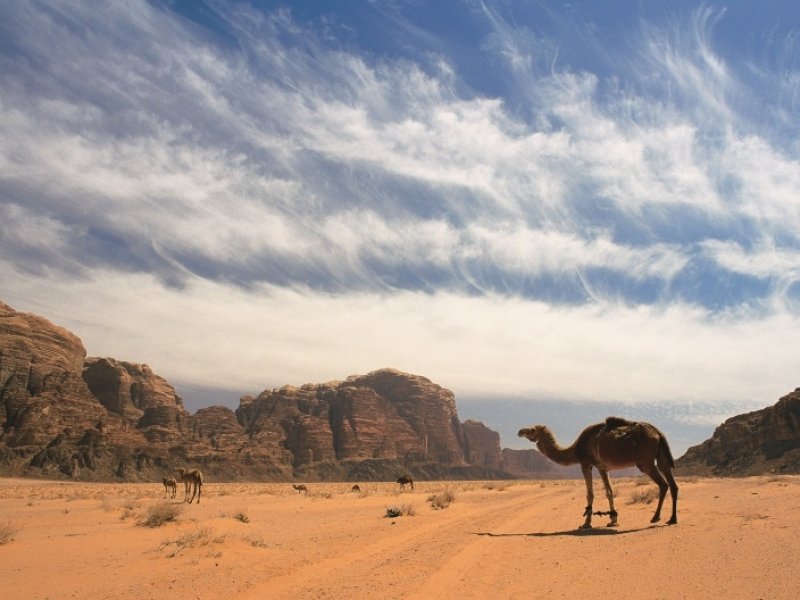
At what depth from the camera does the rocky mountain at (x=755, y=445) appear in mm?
68688

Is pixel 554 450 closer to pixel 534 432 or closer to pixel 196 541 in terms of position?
pixel 534 432

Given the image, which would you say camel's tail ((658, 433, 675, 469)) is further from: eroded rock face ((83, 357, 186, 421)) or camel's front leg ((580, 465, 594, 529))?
eroded rock face ((83, 357, 186, 421))

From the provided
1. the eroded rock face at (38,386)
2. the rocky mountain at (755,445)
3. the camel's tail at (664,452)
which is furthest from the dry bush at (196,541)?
the eroded rock face at (38,386)

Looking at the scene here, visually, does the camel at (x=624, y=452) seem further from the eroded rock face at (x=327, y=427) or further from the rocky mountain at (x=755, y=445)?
the eroded rock face at (x=327, y=427)

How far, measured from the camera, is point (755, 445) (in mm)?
77812

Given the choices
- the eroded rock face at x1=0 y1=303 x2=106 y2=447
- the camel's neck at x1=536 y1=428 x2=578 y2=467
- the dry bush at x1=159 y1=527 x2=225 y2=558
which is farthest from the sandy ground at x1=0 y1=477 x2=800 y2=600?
the eroded rock face at x1=0 y1=303 x2=106 y2=447

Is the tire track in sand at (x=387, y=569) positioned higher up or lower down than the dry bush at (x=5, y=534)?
higher up

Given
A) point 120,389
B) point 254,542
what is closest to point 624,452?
point 254,542

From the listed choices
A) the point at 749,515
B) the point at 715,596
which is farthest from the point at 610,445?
the point at 715,596

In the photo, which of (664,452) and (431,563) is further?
(664,452)

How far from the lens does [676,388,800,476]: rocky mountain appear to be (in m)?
68.7

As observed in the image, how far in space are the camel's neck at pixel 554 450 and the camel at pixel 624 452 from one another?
0.59 ft

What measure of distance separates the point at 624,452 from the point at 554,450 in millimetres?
2145

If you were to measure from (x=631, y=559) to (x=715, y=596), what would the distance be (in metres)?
2.11
